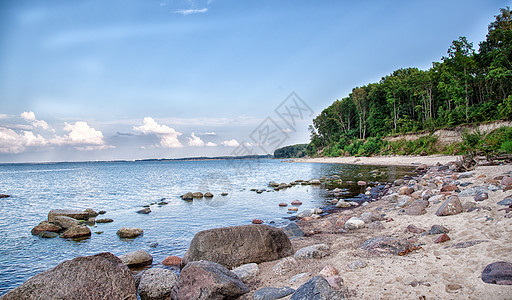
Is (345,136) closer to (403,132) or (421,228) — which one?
(403,132)

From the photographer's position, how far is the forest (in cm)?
3991

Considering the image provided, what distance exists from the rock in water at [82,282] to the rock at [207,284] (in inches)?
39.4

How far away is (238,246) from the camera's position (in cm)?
713

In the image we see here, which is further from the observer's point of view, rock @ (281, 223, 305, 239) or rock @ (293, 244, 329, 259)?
rock @ (281, 223, 305, 239)

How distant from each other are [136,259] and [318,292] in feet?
19.4

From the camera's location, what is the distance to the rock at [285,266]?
20.1ft

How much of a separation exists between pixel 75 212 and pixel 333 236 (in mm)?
13647

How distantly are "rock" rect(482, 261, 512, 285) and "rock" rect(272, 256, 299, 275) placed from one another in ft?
11.6

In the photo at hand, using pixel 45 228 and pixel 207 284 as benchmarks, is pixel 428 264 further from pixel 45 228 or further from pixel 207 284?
pixel 45 228

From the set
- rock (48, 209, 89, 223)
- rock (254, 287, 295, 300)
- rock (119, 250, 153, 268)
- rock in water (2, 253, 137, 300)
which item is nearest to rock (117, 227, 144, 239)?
rock (119, 250, 153, 268)

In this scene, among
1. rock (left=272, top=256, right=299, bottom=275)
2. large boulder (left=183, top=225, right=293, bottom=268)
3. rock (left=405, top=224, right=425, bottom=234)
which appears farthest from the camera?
rock (left=405, top=224, right=425, bottom=234)

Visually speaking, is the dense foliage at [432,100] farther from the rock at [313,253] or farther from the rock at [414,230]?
the rock at [313,253]

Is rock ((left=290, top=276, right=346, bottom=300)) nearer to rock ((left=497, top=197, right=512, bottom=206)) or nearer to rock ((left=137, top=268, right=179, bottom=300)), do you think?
rock ((left=137, top=268, right=179, bottom=300))

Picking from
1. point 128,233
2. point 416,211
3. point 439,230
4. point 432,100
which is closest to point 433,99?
point 432,100
